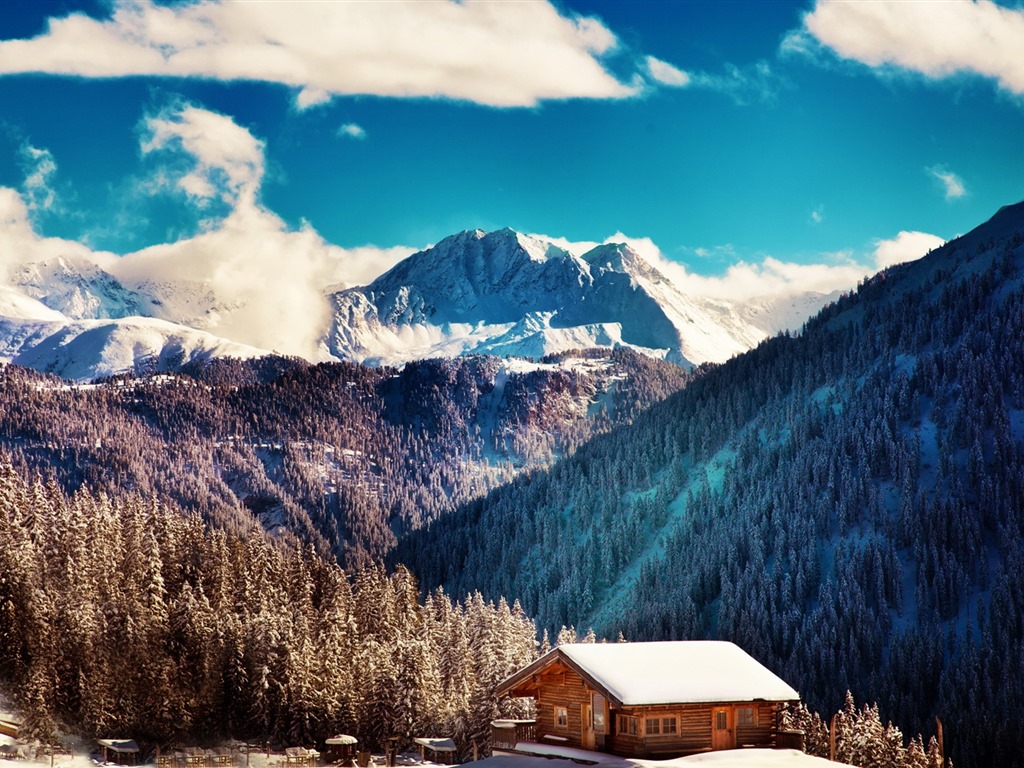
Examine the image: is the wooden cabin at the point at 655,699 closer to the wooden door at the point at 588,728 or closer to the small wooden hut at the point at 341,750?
the wooden door at the point at 588,728

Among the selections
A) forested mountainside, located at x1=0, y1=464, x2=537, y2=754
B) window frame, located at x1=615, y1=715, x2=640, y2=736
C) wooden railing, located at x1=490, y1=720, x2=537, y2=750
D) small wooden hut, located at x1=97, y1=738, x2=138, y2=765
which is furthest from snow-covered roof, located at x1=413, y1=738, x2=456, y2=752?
window frame, located at x1=615, y1=715, x2=640, y2=736

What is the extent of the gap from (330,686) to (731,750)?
47.5m

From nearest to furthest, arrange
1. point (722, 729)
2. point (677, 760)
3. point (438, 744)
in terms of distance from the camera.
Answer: point (677, 760)
point (722, 729)
point (438, 744)

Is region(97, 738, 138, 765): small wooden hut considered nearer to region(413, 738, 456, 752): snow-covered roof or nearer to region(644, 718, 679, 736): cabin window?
region(413, 738, 456, 752): snow-covered roof

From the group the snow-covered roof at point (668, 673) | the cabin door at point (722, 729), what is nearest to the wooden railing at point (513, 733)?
the snow-covered roof at point (668, 673)

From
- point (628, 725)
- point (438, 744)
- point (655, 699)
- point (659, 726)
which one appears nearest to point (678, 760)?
point (659, 726)

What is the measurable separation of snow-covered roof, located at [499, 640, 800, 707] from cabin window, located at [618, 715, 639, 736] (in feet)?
5.50

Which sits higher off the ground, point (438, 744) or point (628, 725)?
point (628, 725)

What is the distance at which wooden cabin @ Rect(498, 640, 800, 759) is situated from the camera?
6022 cm

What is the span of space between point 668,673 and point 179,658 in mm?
51438

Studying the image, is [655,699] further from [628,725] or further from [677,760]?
[677,760]

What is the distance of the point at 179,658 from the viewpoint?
10106 centimetres

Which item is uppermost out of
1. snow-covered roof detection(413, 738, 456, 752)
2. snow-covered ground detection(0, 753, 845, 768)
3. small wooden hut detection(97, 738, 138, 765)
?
snow-covered ground detection(0, 753, 845, 768)

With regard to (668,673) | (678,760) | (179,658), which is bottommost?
(678,760)
